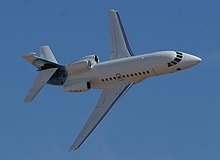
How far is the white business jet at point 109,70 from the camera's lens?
360ft

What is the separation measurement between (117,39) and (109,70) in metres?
8.31

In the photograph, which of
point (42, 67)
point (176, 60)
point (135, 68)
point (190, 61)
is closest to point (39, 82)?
point (42, 67)

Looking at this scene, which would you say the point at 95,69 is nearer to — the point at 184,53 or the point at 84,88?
the point at 84,88

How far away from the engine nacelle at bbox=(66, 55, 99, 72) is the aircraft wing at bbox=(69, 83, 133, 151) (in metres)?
4.62

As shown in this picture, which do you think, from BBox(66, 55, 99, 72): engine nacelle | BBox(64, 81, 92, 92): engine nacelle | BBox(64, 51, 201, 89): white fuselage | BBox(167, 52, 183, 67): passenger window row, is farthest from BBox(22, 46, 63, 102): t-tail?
BBox(167, 52, 183, 67): passenger window row

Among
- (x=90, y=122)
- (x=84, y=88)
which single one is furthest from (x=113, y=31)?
(x=90, y=122)

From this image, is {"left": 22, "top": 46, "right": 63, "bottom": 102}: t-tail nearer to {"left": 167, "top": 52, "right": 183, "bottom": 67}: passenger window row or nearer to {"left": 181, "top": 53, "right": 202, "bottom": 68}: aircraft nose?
{"left": 167, "top": 52, "right": 183, "bottom": 67}: passenger window row

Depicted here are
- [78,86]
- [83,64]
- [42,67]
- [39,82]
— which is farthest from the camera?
[42,67]

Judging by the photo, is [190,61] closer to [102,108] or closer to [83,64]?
[102,108]

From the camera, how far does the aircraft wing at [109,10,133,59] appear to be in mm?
117812

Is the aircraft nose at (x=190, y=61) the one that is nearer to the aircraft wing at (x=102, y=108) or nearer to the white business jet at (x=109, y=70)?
the white business jet at (x=109, y=70)

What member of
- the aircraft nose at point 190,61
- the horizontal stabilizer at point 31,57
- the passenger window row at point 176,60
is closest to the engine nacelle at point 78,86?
the horizontal stabilizer at point 31,57

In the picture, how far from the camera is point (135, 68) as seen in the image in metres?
110

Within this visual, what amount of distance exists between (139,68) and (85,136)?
44.4 ft
